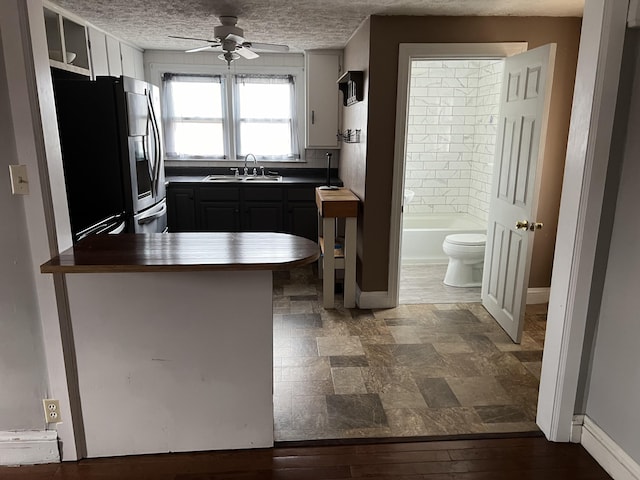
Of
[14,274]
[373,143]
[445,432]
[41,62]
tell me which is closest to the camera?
[41,62]

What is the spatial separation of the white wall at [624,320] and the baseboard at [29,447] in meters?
2.34

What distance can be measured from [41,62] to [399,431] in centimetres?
215

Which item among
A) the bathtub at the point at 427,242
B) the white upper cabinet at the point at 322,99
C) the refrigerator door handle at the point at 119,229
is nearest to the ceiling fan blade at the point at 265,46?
the white upper cabinet at the point at 322,99

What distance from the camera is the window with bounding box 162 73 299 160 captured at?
5.08 meters

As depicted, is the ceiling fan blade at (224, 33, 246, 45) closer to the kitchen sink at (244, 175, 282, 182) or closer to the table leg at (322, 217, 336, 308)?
the table leg at (322, 217, 336, 308)

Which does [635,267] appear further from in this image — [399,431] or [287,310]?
[287,310]

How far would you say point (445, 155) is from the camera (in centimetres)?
533

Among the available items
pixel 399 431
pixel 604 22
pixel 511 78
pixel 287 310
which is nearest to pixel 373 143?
pixel 511 78

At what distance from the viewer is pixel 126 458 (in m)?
2.00

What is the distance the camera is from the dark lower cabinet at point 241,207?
4.70 meters

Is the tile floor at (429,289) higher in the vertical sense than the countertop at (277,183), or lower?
lower

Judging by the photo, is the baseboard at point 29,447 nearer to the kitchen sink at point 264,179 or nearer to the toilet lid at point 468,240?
the kitchen sink at point 264,179

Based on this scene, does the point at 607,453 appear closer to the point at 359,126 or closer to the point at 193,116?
the point at 359,126

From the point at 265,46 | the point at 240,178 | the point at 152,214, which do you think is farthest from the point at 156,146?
the point at 240,178
